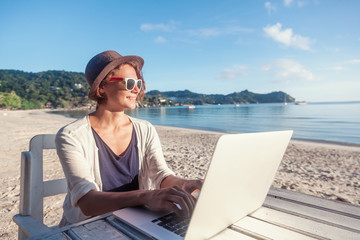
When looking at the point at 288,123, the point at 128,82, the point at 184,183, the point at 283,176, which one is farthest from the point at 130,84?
the point at 288,123

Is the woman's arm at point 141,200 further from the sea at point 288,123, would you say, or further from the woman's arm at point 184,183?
the sea at point 288,123

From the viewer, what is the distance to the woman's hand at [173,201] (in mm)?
924

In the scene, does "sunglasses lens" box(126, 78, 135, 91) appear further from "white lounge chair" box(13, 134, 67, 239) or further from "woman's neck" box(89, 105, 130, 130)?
"white lounge chair" box(13, 134, 67, 239)

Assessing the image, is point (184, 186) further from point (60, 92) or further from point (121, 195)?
point (60, 92)

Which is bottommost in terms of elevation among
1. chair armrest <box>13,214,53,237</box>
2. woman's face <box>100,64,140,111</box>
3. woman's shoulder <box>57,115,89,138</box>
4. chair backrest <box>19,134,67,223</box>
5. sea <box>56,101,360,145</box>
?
sea <box>56,101,360,145</box>

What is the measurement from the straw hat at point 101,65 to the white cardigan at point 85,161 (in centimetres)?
24

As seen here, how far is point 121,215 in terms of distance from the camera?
96 cm

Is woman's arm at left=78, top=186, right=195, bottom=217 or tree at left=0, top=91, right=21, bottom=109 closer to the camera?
woman's arm at left=78, top=186, right=195, bottom=217

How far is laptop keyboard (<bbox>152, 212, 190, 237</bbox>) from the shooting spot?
84 cm

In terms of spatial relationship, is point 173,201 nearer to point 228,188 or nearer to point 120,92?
point 228,188

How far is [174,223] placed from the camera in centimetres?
90

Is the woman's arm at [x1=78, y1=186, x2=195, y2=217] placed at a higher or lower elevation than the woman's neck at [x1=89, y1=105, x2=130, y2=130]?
lower

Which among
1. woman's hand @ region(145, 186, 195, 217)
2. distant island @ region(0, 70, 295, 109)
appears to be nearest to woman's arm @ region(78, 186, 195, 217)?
woman's hand @ region(145, 186, 195, 217)

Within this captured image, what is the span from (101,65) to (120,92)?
0.63 feet
